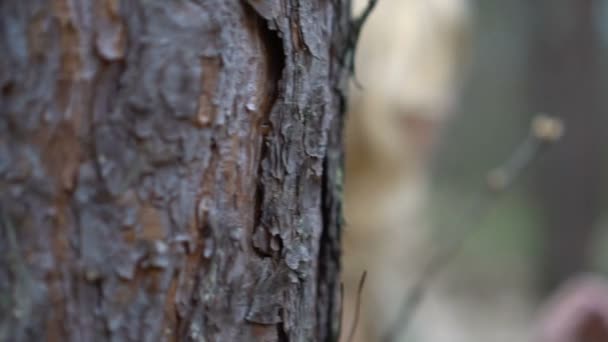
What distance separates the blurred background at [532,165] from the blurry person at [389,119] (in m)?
0.03

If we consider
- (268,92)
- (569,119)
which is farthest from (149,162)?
(569,119)

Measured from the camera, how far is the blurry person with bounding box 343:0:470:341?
2191 mm

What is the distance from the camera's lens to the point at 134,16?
0.48 metres

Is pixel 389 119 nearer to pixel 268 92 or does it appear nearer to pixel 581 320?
pixel 581 320

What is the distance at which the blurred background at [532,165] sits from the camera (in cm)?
375

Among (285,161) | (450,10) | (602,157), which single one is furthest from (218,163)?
(602,157)

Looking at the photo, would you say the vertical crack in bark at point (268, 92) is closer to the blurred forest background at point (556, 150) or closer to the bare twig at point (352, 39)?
the bare twig at point (352, 39)

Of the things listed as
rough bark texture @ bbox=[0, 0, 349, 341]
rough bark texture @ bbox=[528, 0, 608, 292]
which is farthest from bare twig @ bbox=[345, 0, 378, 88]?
rough bark texture @ bbox=[528, 0, 608, 292]

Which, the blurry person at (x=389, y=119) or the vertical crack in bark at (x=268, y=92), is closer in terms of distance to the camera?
the vertical crack in bark at (x=268, y=92)

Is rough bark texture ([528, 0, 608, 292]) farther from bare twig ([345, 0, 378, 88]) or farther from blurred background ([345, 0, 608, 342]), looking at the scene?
bare twig ([345, 0, 378, 88])

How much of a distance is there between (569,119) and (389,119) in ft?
6.46

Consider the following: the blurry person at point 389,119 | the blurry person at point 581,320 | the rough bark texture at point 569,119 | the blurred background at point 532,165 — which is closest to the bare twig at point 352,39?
the blurry person at point 389,119

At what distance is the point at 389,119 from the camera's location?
2260 millimetres

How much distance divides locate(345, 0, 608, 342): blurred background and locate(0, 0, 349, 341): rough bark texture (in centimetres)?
155
